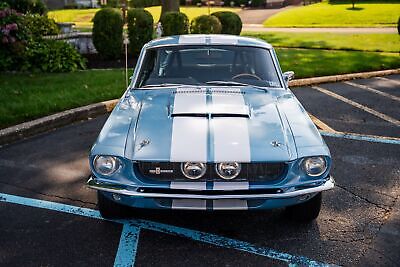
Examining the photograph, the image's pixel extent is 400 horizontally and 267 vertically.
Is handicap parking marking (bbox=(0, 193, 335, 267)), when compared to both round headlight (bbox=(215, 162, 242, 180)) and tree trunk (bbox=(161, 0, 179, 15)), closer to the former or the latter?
round headlight (bbox=(215, 162, 242, 180))

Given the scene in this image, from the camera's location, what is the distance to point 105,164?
3.30 meters

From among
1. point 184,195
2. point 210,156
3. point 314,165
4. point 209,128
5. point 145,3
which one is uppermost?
point 145,3

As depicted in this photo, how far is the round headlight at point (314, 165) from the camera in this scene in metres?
3.30

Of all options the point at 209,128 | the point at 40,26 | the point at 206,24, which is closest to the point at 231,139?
the point at 209,128

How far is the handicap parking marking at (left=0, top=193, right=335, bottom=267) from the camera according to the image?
325 cm

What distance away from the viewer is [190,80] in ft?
14.8

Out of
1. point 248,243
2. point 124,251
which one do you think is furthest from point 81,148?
point 248,243

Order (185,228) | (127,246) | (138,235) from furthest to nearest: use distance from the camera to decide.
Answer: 1. (185,228)
2. (138,235)
3. (127,246)

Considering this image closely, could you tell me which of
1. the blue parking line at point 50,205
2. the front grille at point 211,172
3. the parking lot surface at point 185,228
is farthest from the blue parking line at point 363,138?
the blue parking line at point 50,205

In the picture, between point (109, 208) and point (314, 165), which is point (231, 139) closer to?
point (314, 165)

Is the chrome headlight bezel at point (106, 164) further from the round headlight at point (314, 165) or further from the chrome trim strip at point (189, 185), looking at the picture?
the round headlight at point (314, 165)

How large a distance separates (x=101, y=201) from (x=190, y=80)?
5.08ft

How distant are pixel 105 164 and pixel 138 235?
68cm

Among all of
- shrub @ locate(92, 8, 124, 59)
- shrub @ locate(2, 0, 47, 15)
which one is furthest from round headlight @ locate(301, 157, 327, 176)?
shrub @ locate(2, 0, 47, 15)
